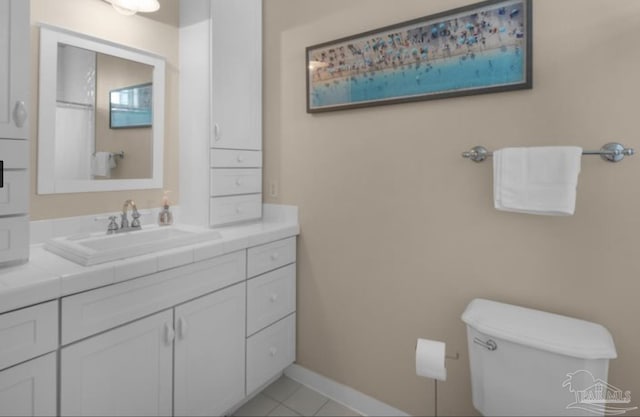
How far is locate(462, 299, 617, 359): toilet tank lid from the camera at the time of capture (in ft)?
3.67

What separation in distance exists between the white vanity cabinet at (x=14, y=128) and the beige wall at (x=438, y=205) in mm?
1218

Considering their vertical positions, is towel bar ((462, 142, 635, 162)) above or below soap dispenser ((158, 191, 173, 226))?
above

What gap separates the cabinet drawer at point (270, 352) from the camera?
1838 mm

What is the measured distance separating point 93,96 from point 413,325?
6.23ft

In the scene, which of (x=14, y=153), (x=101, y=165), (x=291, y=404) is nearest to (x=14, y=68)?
(x=14, y=153)

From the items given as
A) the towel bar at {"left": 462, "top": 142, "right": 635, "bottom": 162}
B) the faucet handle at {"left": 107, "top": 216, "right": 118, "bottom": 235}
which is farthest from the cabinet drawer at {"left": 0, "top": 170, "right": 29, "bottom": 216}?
the towel bar at {"left": 462, "top": 142, "right": 635, "bottom": 162}

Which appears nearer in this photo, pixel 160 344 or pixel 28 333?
pixel 28 333

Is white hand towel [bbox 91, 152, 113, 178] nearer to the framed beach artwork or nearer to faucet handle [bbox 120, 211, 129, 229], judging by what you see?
faucet handle [bbox 120, 211, 129, 229]

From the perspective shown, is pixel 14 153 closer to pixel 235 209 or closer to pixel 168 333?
pixel 168 333

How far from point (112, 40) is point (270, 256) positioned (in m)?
1.33

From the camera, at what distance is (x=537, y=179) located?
1286 millimetres

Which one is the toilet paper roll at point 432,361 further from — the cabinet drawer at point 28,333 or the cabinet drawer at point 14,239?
the cabinet drawer at point 14,239

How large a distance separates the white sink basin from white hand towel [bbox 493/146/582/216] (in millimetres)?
1253

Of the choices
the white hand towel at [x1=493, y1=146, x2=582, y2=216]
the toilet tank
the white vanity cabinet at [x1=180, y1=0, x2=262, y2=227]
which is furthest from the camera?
the white vanity cabinet at [x1=180, y1=0, x2=262, y2=227]
